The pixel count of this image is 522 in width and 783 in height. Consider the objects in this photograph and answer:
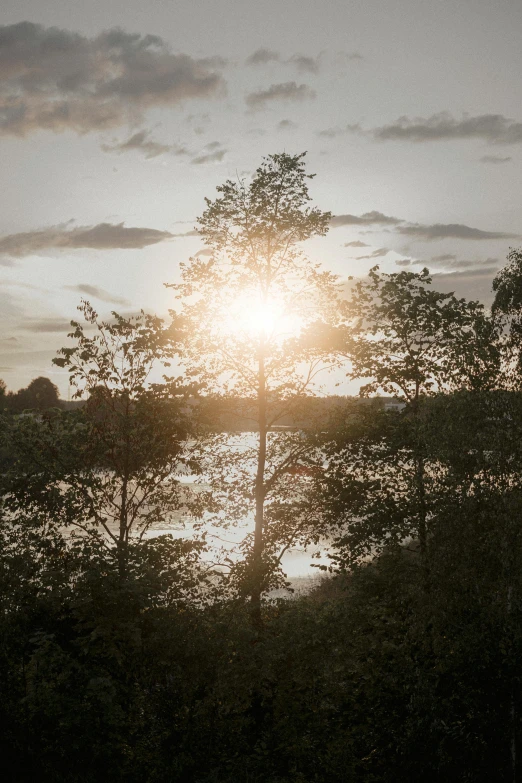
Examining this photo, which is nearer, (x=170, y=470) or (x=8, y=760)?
(x=8, y=760)

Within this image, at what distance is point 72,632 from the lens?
1733 centimetres

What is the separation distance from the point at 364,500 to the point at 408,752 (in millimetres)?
10984

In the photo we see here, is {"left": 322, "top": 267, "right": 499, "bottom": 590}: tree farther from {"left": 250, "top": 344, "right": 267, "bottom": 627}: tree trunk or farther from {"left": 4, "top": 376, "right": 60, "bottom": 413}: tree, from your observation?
{"left": 4, "top": 376, "right": 60, "bottom": 413}: tree

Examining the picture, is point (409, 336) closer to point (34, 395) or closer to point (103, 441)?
point (103, 441)

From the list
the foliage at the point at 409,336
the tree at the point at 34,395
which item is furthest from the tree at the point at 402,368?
the tree at the point at 34,395

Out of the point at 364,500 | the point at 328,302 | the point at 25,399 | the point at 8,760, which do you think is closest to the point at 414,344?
the point at 328,302

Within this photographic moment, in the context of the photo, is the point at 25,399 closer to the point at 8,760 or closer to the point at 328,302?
the point at 328,302

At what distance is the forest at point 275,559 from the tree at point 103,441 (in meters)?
0.10

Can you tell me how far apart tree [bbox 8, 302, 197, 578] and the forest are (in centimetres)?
10

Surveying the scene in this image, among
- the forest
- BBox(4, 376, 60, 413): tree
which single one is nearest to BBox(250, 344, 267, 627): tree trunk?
the forest

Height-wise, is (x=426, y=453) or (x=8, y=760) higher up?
(x=426, y=453)

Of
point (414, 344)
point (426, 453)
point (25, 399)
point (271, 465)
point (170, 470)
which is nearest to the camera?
point (426, 453)

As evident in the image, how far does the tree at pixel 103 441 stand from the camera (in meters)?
21.4

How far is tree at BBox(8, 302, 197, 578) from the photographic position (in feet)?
70.1
